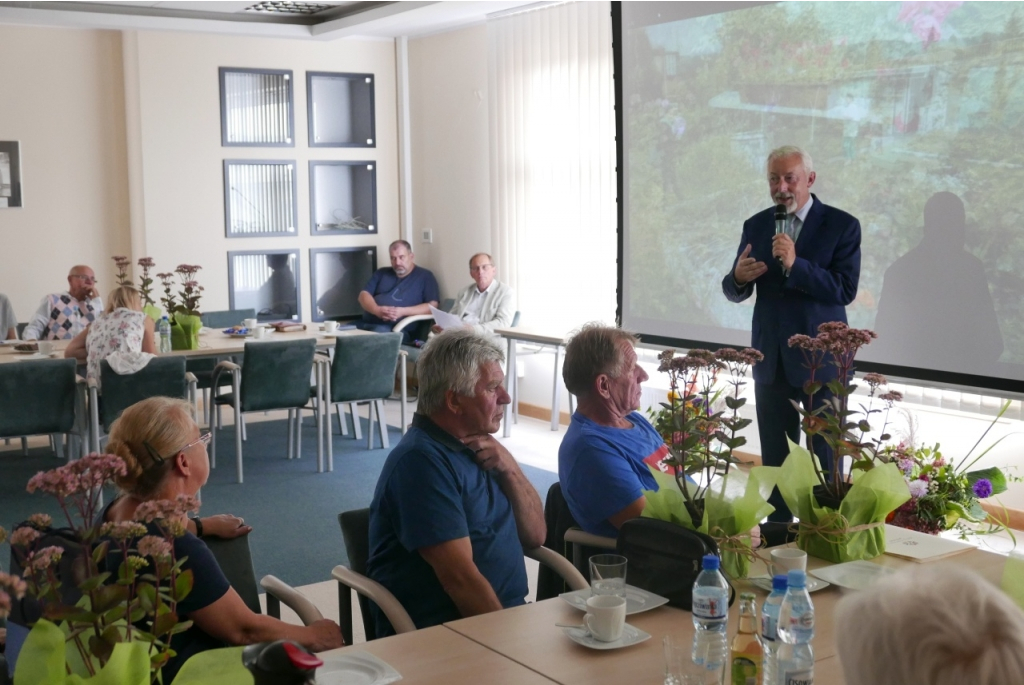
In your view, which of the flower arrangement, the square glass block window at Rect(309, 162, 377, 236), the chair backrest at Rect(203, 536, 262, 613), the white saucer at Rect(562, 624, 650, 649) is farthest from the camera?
the square glass block window at Rect(309, 162, 377, 236)

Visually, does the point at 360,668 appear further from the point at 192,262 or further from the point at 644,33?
the point at 192,262

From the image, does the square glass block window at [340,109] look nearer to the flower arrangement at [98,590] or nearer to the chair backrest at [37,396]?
the chair backrest at [37,396]

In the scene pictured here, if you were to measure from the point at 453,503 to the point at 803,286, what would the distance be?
2367 millimetres

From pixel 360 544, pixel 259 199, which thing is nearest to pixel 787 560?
pixel 360 544

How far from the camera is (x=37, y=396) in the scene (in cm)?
562

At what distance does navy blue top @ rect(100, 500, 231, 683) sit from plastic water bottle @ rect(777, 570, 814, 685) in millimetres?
1098

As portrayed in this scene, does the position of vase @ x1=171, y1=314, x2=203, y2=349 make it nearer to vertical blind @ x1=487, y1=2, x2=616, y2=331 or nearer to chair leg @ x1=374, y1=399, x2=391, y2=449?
chair leg @ x1=374, y1=399, x2=391, y2=449

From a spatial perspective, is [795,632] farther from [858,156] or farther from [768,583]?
[858,156]

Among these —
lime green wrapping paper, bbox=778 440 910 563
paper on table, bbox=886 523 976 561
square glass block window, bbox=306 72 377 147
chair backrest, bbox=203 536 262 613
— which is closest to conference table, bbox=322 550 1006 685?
lime green wrapping paper, bbox=778 440 910 563

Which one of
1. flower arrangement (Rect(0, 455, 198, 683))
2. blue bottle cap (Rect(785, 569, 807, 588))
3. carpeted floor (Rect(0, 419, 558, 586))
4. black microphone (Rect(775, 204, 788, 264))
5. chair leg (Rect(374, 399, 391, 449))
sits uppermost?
black microphone (Rect(775, 204, 788, 264))

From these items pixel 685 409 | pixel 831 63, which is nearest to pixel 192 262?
pixel 831 63

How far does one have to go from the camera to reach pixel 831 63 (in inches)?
217

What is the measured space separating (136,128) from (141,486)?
6.97m

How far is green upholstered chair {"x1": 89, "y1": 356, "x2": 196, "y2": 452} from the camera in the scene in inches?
227
